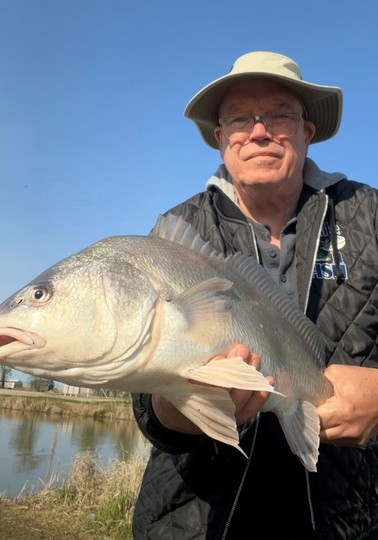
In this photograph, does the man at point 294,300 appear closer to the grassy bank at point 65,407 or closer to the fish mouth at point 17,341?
the fish mouth at point 17,341

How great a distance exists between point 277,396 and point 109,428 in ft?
91.2

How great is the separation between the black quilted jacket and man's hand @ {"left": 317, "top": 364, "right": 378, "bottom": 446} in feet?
A: 1.02

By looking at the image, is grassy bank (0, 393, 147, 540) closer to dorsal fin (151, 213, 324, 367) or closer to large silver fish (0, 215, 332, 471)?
dorsal fin (151, 213, 324, 367)

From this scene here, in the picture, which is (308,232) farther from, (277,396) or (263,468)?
(263,468)

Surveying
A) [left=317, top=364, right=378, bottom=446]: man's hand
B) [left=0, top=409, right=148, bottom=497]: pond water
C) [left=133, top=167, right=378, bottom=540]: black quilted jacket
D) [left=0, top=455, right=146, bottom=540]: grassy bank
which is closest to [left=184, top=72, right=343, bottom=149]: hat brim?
[left=133, top=167, right=378, bottom=540]: black quilted jacket

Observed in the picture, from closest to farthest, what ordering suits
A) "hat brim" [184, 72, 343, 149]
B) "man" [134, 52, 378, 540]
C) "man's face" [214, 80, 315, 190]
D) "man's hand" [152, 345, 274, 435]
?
"man's hand" [152, 345, 274, 435] → "man" [134, 52, 378, 540] → "man's face" [214, 80, 315, 190] → "hat brim" [184, 72, 343, 149]

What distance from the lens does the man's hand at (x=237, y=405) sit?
2290 millimetres

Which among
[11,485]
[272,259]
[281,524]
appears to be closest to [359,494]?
[281,524]

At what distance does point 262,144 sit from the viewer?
335 cm

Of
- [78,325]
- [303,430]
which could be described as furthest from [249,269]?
[78,325]

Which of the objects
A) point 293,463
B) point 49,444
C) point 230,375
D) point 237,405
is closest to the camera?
point 230,375

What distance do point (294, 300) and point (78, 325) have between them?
58.0 inches

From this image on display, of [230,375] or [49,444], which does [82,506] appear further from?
[49,444]

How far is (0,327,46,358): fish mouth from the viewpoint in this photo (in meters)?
1.93
